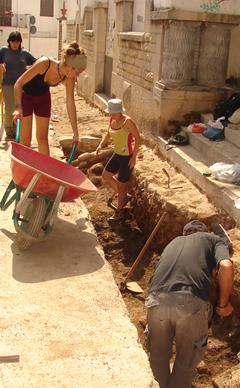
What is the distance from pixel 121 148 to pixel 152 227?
1.09m

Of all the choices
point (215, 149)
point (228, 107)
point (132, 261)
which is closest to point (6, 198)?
point (132, 261)

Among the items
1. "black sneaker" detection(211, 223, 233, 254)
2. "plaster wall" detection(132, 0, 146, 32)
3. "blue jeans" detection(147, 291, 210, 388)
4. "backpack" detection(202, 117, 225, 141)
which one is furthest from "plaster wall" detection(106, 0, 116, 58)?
"blue jeans" detection(147, 291, 210, 388)

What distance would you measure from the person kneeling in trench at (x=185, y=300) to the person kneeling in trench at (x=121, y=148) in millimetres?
2903

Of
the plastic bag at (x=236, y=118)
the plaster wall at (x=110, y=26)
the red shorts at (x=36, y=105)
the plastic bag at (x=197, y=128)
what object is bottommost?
the plastic bag at (x=197, y=128)

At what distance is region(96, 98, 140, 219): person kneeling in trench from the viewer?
636 cm

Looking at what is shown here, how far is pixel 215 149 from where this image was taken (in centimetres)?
646

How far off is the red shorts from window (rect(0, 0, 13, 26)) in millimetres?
35243

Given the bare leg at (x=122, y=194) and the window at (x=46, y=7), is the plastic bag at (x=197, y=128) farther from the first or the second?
A: the window at (x=46, y=7)

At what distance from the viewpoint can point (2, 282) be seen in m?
4.06

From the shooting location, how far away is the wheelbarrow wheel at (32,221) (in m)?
4.51

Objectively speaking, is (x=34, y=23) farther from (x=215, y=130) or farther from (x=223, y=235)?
(x=223, y=235)

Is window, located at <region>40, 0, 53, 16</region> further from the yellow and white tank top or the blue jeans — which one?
the blue jeans

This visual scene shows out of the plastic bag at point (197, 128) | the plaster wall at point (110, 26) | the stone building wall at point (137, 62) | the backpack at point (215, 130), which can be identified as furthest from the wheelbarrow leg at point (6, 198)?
the plaster wall at point (110, 26)

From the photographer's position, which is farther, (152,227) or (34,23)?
(34,23)
